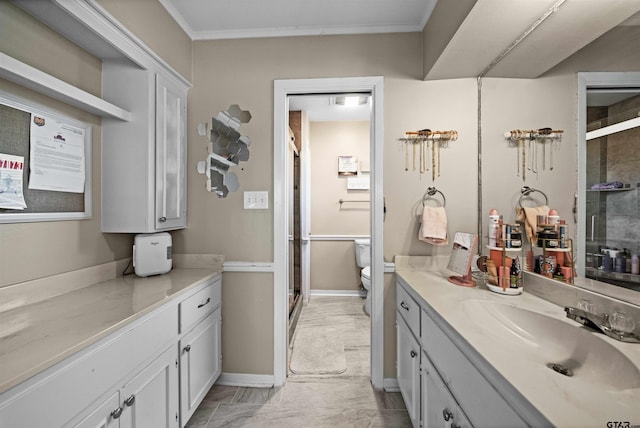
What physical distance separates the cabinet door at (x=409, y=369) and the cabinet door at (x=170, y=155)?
1.61 meters

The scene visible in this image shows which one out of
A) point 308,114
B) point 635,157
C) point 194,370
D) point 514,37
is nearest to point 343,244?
point 308,114

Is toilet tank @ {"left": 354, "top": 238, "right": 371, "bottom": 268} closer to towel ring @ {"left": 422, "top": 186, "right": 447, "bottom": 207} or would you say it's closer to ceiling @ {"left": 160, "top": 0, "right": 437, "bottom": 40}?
towel ring @ {"left": 422, "top": 186, "right": 447, "bottom": 207}

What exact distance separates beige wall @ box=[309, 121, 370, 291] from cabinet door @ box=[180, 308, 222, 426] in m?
2.18

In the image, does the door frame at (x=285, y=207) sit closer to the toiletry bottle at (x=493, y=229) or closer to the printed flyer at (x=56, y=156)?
the toiletry bottle at (x=493, y=229)

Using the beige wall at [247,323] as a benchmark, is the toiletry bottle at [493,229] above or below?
above

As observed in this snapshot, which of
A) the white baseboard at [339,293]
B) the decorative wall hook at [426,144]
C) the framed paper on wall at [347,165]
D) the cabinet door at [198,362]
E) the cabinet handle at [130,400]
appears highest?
the framed paper on wall at [347,165]

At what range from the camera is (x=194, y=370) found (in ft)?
5.08

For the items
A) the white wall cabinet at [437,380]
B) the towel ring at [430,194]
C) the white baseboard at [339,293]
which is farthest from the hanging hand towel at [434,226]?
the white baseboard at [339,293]

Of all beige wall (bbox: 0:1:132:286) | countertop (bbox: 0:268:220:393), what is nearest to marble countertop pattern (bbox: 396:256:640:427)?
countertop (bbox: 0:268:220:393)

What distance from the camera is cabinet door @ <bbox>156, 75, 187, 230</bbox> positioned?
160cm

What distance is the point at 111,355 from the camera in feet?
3.12

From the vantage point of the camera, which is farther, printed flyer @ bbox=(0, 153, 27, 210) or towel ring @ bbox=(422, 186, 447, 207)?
towel ring @ bbox=(422, 186, 447, 207)

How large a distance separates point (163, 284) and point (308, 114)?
278cm

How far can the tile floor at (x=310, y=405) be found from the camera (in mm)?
1591
